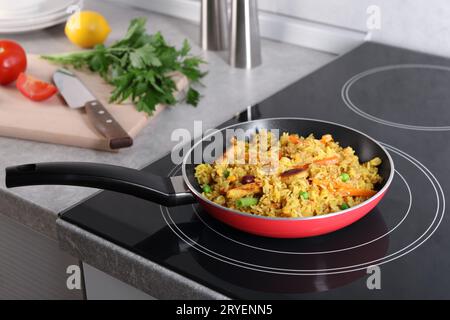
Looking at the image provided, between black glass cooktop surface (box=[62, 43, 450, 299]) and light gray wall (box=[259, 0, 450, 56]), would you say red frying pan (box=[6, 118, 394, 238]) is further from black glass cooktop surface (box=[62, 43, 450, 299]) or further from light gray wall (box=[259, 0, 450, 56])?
light gray wall (box=[259, 0, 450, 56])

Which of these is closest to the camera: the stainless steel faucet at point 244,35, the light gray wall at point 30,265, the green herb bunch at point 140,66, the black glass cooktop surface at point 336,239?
the black glass cooktop surface at point 336,239

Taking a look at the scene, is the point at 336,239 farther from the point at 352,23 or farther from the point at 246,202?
the point at 352,23

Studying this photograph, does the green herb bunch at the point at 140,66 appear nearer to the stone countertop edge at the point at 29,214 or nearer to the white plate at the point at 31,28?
the white plate at the point at 31,28

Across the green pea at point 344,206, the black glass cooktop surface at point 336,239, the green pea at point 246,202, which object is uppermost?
the green pea at point 246,202

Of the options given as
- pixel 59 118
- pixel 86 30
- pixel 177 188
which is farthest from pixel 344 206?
pixel 86 30

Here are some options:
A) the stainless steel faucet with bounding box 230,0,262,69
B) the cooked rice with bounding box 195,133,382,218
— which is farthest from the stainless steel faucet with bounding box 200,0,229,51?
the cooked rice with bounding box 195,133,382,218

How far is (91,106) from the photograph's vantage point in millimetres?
1224

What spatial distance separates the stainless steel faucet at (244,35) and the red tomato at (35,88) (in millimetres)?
408

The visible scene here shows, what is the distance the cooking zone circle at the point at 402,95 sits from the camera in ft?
3.95

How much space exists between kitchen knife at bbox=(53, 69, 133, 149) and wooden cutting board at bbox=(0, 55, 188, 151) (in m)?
0.01

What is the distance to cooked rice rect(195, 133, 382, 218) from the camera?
0.86 meters

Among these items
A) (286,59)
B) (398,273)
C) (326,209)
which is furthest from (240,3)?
(398,273)

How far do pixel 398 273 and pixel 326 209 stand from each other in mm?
126

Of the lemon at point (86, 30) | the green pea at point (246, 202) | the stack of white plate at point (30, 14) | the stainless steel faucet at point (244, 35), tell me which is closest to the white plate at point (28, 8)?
the stack of white plate at point (30, 14)
